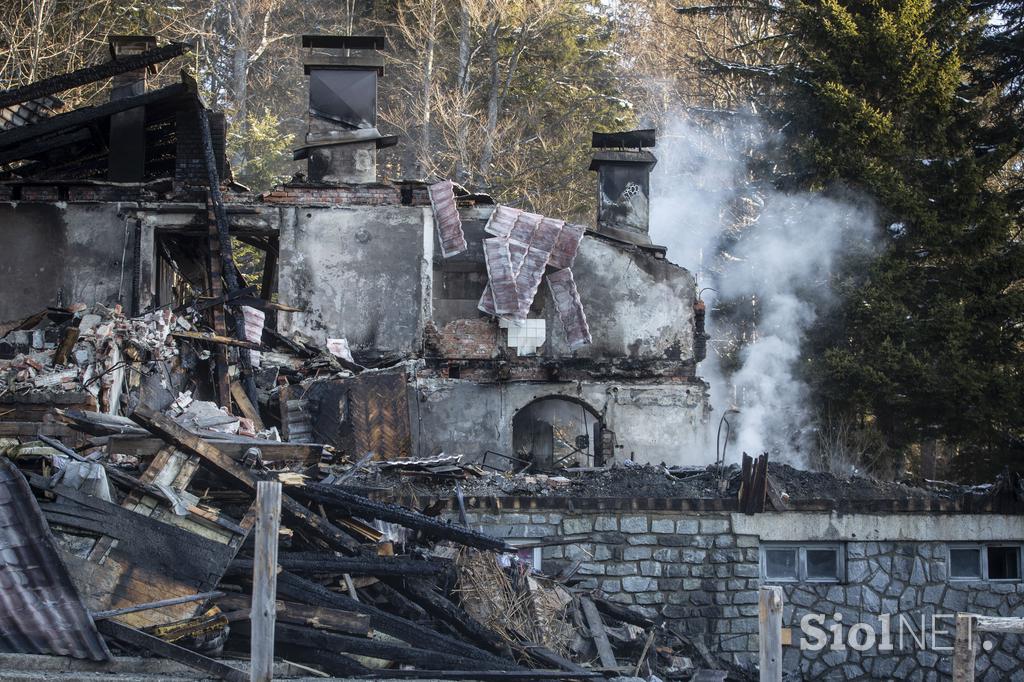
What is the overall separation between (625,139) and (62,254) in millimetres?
11621

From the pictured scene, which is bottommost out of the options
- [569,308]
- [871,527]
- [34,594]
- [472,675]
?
[472,675]

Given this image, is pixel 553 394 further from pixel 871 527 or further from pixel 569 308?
pixel 871 527

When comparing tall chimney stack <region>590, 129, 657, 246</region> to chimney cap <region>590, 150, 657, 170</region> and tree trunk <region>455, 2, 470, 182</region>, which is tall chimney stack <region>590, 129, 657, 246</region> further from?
tree trunk <region>455, 2, 470, 182</region>

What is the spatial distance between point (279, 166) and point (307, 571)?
79.5ft

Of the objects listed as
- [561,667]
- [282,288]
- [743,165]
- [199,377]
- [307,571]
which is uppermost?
[743,165]

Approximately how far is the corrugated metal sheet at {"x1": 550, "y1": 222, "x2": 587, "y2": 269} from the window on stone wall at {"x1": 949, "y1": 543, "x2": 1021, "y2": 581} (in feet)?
31.9

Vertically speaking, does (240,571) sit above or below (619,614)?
above

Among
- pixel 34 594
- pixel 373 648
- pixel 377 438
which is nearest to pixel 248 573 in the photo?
pixel 373 648

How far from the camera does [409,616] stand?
39.1 feet

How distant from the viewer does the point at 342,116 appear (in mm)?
23531

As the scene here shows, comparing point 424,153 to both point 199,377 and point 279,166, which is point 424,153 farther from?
point 199,377

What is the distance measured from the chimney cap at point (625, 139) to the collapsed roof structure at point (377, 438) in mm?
106

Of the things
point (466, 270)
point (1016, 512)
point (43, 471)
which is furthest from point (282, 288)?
point (1016, 512)

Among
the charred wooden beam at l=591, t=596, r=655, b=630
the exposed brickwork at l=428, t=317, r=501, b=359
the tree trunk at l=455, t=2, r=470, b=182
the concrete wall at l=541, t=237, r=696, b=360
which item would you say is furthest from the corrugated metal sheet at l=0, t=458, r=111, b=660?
the tree trunk at l=455, t=2, r=470, b=182
